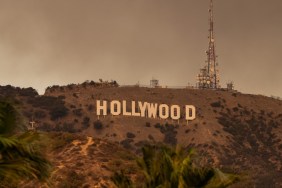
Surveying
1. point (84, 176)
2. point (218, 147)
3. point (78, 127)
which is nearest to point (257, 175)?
point (218, 147)

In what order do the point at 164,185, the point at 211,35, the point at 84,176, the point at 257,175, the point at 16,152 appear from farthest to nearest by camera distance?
the point at 211,35, the point at 257,175, the point at 84,176, the point at 164,185, the point at 16,152

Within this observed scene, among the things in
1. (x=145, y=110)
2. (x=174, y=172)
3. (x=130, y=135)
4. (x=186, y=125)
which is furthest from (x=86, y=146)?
(x=145, y=110)

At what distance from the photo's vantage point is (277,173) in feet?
488

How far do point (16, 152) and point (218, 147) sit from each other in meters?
153

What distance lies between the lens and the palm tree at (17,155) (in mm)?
12805

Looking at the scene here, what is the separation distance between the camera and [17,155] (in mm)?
13008

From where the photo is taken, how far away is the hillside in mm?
165750

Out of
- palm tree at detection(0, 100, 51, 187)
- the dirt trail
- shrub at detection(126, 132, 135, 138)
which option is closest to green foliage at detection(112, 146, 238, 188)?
→ palm tree at detection(0, 100, 51, 187)

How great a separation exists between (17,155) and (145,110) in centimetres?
17130

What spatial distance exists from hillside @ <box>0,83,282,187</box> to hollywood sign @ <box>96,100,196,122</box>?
1.22 m

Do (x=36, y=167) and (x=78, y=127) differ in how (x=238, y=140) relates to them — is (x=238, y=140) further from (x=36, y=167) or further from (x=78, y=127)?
(x=36, y=167)

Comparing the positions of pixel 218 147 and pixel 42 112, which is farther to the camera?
pixel 42 112

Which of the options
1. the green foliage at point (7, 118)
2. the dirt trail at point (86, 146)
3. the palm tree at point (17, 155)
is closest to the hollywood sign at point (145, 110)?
the dirt trail at point (86, 146)

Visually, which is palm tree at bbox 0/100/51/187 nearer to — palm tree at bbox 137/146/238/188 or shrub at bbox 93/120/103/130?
palm tree at bbox 137/146/238/188
